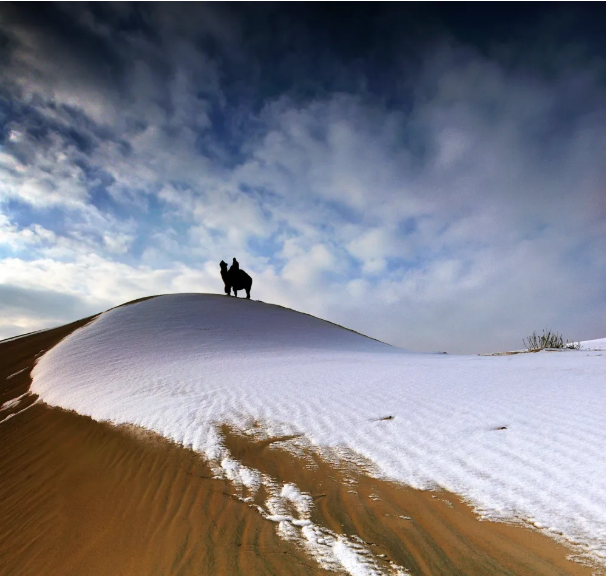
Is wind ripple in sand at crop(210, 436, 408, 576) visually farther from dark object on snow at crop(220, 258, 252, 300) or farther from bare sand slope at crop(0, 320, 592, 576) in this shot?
dark object on snow at crop(220, 258, 252, 300)

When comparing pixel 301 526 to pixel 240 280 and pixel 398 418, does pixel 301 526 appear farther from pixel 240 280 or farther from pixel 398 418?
pixel 240 280

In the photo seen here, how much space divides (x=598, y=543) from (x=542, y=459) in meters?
0.97

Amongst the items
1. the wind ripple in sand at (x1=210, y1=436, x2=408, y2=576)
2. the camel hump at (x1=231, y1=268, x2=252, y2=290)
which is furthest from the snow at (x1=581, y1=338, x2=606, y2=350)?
the camel hump at (x1=231, y1=268, x2=252, y2=290)

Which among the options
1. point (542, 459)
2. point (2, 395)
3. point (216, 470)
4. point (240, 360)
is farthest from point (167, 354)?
point (542, 459)

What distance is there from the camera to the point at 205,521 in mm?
2820

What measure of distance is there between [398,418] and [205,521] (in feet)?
7.89

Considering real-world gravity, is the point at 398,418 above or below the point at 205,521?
above

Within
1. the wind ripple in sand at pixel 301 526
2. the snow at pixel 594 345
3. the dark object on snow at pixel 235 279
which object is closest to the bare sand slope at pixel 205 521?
the wind ripple in sand at pixel 301 526

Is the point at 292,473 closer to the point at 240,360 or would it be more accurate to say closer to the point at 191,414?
the point at 191,414

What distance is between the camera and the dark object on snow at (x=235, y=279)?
2478 centimetres

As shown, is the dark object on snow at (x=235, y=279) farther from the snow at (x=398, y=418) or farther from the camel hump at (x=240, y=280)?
the snow at (x=398, y=418)

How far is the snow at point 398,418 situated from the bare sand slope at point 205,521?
151 mm

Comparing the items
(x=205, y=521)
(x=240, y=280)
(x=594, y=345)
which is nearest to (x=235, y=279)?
(x=240, y=280)

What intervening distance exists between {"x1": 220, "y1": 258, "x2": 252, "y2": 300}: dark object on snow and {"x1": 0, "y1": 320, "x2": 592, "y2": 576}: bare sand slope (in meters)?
20.2
